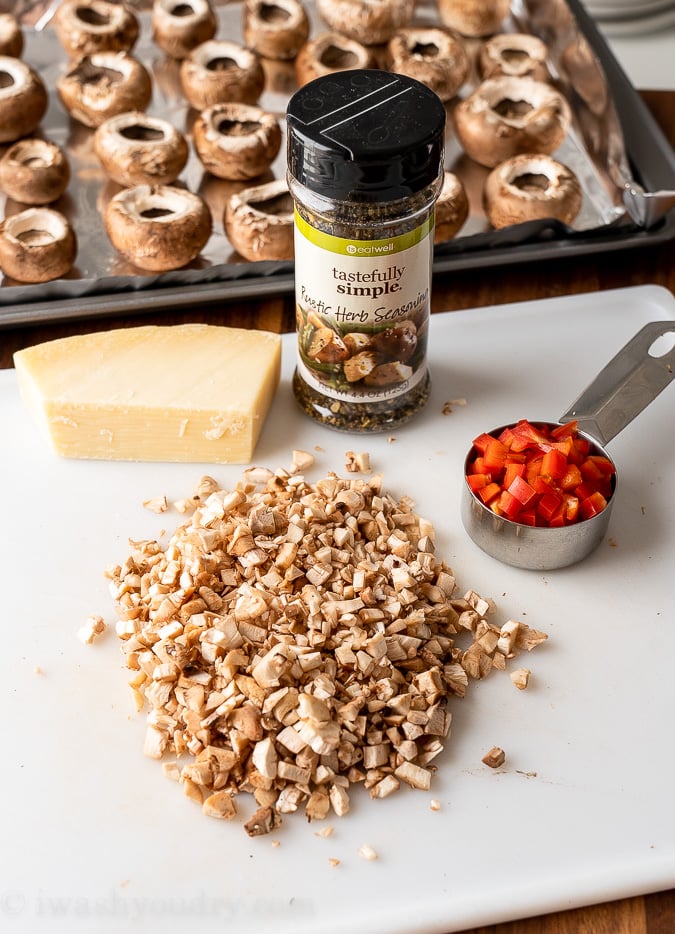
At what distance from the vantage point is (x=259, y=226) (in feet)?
5.46

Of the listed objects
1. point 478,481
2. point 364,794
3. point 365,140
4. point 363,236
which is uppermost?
point 365,140

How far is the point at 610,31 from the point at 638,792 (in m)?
2.03

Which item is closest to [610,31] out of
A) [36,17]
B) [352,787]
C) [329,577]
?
[36,17]

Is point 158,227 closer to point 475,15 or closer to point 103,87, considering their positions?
point 103,87

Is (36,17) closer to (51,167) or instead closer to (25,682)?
(51,167)

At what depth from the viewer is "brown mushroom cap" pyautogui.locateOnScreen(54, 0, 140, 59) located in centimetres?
204

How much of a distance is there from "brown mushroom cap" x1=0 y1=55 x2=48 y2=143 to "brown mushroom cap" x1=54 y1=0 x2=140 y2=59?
0.13 m

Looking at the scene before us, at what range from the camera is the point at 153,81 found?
2143 mm

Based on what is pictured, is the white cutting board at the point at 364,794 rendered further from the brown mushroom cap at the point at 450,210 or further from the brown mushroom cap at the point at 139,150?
the brown mushroom cap at the point at 139,150

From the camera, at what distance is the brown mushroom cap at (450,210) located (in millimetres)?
1710

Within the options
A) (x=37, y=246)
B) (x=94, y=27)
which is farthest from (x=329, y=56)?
(x=37, y=246)

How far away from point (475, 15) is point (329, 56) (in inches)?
13.5

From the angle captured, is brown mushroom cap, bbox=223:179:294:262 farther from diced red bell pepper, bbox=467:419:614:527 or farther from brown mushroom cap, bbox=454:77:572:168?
diced red bell pepper, bbox=467:419:614:527

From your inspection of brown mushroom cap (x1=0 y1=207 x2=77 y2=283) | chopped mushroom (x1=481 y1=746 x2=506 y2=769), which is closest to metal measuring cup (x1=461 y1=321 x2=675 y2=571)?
chopped mushroom (x1=481 y1=746 x2=506 y2=769)
